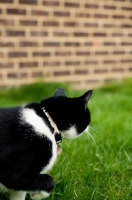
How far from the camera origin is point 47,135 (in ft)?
6.58

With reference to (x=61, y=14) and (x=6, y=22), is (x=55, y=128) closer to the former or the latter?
(x=6, y=22)

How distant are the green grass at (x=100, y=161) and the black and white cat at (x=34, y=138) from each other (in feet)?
1.53

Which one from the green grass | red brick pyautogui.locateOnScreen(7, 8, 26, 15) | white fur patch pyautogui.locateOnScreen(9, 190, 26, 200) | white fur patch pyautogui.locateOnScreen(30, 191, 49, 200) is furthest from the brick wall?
white fur patch pyautogui.locateOnScreen(30, 191, 49, 200)

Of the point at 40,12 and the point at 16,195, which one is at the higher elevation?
the point at 40,12

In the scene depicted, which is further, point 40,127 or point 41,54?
point 41,54

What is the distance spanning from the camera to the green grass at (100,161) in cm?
251

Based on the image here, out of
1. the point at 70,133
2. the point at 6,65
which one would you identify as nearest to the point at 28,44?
the point at 6,65

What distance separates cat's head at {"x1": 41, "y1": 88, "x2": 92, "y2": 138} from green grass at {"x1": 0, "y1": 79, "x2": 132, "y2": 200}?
19.9 inches

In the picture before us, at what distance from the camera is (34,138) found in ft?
6.53

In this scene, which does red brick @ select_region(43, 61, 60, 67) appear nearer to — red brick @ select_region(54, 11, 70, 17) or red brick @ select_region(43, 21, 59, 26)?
red brick @ select_region(43, 21, 59, 26)

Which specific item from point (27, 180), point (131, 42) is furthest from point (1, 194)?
point (131, 42)

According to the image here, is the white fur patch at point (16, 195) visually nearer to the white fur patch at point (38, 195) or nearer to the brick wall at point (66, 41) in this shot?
the white fur patch at point (38, 195)

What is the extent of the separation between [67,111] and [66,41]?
3.93 m

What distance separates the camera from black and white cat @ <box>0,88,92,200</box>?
1941mm
